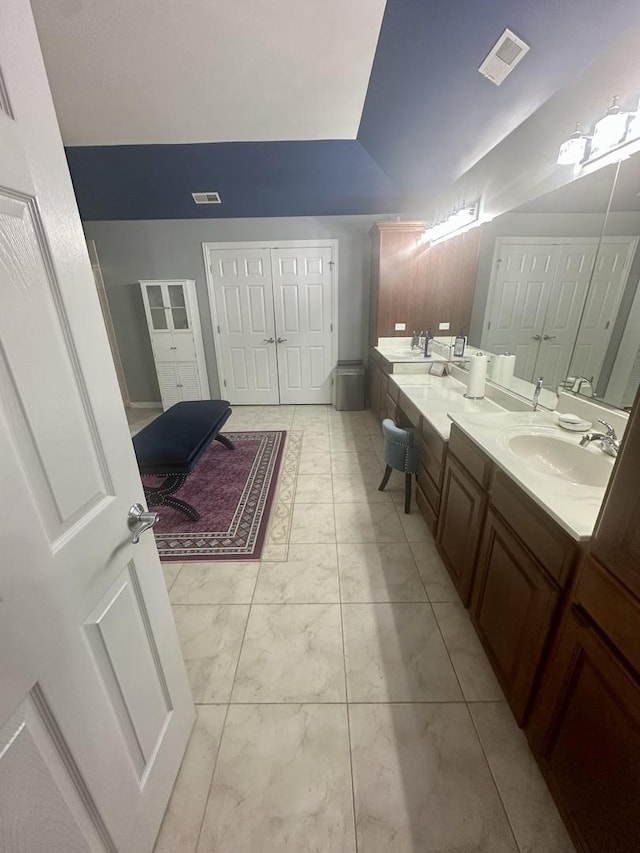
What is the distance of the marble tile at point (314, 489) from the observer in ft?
8.46

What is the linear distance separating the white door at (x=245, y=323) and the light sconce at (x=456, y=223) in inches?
81.3

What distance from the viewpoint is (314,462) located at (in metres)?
3.15

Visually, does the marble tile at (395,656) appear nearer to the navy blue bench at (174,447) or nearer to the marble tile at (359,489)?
the marble tile at (359,489)

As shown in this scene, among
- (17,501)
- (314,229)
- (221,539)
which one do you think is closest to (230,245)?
(314,229)

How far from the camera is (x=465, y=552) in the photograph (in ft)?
5.10

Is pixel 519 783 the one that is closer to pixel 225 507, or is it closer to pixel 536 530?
pixel 536 530

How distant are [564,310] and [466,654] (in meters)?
1.68

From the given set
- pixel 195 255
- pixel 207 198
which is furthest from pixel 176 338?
pixel 207 198

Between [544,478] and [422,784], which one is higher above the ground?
[544,478]

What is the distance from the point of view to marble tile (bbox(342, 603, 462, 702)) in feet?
4.31

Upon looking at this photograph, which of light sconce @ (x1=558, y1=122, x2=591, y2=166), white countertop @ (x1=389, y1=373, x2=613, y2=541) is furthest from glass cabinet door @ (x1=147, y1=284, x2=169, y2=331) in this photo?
light sconce @ (x1=558, y1=122, x2=591, y2=166)

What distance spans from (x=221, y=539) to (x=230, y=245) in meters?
3.66

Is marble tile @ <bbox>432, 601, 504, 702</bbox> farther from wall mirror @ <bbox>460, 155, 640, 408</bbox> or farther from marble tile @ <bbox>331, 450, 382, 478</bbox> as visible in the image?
marble tile @ <bbox>331, 450, 382, 478</bbox>

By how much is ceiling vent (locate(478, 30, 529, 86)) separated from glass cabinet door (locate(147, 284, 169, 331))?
378cm
